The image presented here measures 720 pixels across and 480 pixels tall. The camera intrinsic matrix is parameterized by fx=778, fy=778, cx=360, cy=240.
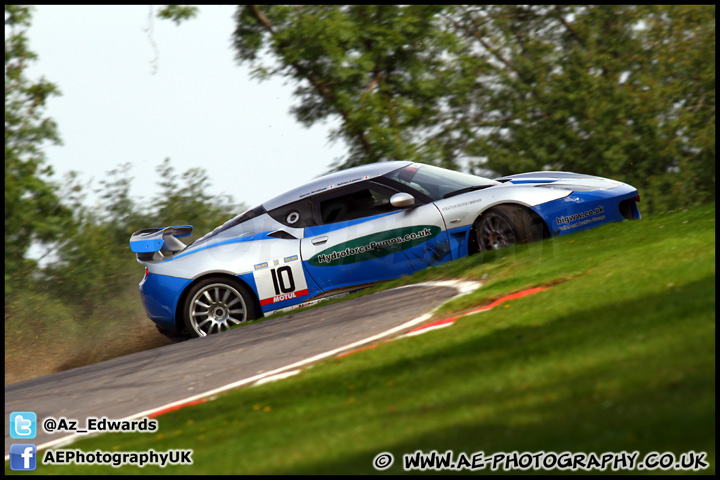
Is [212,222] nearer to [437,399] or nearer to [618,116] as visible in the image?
[618,116]

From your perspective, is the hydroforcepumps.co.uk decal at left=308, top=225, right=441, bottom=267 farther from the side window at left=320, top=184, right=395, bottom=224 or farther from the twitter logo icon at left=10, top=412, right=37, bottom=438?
the twitter logo icon at left=10, top=412, right=37, bottom=438

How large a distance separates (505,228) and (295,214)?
265 cm

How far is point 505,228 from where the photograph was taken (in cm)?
926

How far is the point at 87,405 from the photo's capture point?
22.6 feet

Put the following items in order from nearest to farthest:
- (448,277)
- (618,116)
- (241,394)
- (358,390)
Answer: (358,390), (241,394), (448,277), (618,116)

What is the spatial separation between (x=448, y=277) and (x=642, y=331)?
405cm

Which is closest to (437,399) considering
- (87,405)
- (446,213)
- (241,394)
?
(241,394)

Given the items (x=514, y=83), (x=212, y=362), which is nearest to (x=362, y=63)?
(x=514, y=83)

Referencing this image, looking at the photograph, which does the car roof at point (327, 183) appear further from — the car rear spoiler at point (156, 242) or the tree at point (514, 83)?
the tree at point (514, 83)

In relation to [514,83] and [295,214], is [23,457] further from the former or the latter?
[514,83]

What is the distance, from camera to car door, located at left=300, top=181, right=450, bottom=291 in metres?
9.47

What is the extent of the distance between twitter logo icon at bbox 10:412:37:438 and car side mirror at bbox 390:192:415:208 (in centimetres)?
458
